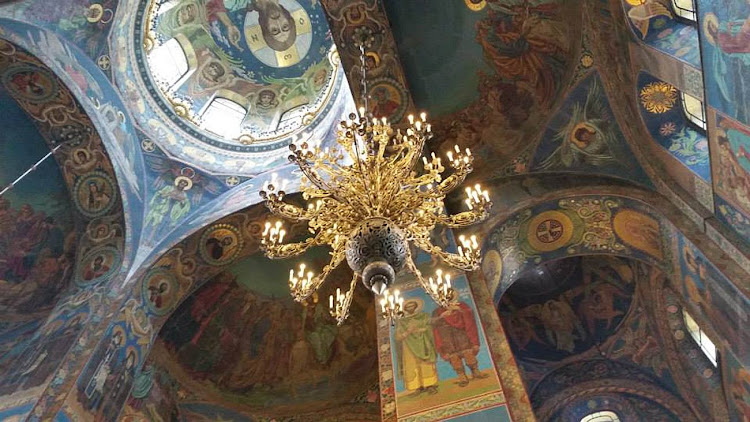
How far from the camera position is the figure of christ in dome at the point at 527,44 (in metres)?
8.63

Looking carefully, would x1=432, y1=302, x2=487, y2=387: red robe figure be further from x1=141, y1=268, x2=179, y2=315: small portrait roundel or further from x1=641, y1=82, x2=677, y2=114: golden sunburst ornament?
x1=141, y1=268, x2=179, y2=315: small portrait roundel

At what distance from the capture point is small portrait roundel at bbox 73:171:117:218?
9711mm

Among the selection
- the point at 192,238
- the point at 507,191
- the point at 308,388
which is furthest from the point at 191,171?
the point at 507,191

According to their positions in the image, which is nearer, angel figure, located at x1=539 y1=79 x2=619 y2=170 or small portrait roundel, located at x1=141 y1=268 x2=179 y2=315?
angel figure, located at x1=539 y1=79 x2=619 y2=170

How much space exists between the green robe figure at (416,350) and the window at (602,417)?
478 centimetres

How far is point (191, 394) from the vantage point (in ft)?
35.1

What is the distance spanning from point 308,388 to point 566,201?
20.0ft

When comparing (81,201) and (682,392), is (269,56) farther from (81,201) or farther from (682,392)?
(682,392)

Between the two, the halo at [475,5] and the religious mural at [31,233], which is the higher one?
the halo at [475,5]

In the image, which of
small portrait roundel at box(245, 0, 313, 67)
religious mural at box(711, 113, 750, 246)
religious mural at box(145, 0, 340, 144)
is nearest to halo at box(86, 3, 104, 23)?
religious mural at box(145, 0, 340, 144)

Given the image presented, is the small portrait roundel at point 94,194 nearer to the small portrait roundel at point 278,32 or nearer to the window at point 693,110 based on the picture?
the small portrait roundel at point 278,32

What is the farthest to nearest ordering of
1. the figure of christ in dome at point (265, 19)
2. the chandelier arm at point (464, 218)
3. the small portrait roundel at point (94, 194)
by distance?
the figure of christ in dome at point (265, 19) → the small portrait roundel at point (94, 194) → the chandelier arm at point (464, 218)

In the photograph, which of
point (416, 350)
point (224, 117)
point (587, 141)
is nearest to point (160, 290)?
point (224, 117)

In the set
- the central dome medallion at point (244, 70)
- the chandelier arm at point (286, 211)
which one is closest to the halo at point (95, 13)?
the central dome medallion at point (244, 70)
